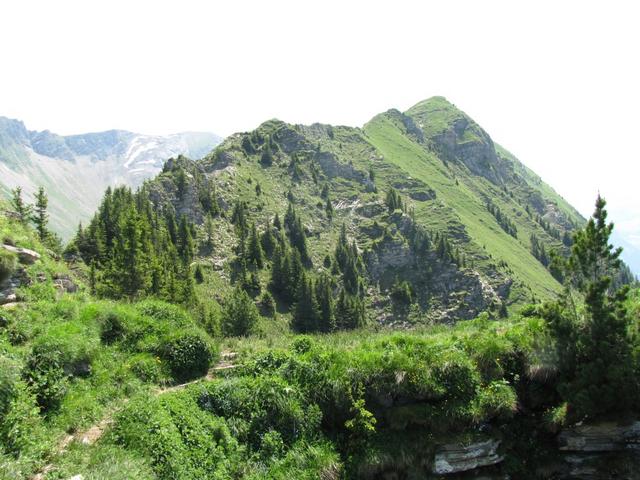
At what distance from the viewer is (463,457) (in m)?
14.4

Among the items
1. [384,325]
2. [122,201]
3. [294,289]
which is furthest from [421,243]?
[122,201]

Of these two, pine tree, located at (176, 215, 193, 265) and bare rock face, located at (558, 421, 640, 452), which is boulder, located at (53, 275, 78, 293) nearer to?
bare rock face, located at (558, 421, 640, 452)

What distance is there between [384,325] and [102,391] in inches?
4201

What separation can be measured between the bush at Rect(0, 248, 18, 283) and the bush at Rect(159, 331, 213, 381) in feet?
20.7

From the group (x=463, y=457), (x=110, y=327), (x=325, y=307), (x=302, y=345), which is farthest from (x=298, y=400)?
(x=325, y=307)

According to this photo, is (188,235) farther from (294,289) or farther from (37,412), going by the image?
(37,412)

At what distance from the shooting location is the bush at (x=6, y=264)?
1596cm

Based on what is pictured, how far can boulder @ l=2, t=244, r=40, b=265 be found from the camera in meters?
17.5

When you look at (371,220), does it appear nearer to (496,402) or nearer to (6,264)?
(496,402)

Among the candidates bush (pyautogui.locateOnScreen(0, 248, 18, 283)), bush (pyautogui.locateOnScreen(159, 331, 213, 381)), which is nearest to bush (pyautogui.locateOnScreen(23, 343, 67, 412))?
bush (pyautogui.locateOnScreen(159, 331, 213, 381))

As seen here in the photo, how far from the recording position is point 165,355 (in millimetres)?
16656

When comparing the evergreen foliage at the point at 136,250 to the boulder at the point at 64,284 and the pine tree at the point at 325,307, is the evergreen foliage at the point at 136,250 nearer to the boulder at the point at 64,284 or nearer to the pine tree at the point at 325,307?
the boulder at the point at 64,284

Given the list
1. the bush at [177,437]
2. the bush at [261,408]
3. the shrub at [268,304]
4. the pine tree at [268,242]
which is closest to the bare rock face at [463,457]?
the bush at [261,408]

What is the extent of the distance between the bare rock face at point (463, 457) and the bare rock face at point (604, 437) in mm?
2754
